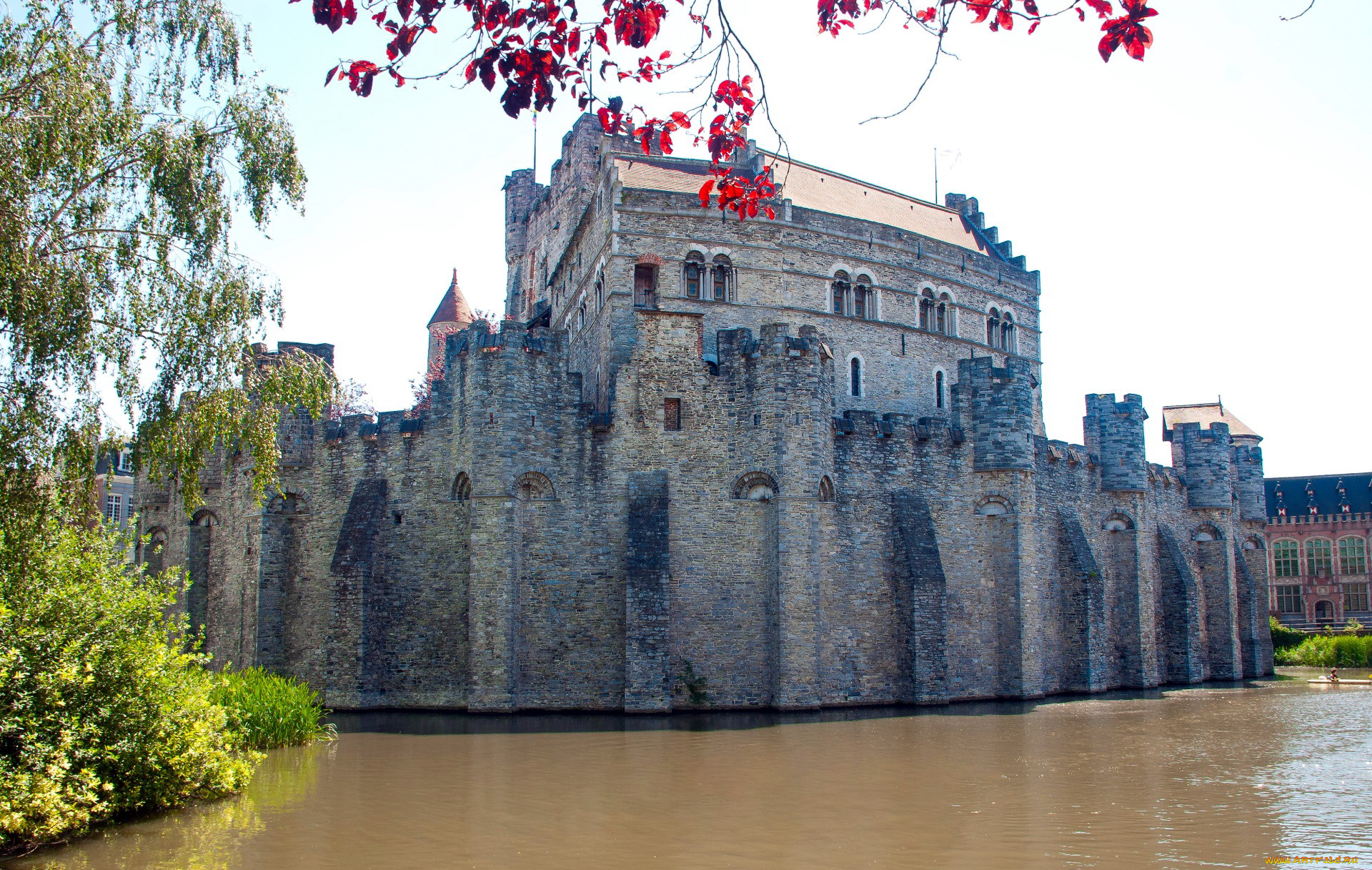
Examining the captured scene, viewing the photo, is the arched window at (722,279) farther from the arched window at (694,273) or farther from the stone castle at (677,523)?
the arched window at (694,273)

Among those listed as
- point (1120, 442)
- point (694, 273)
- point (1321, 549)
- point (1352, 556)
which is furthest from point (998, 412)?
point (1352, 556)

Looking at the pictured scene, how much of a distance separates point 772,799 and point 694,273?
62.0 ft

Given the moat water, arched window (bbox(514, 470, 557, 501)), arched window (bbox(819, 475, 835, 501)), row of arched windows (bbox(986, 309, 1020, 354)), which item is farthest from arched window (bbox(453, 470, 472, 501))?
row of arched windows (bbox(986, 309, 1020, 354))

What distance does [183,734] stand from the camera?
1275cm

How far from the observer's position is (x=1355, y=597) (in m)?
55.6

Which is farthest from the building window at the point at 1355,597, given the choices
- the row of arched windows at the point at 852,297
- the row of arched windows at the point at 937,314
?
the row of arched windows at the point at 852,297

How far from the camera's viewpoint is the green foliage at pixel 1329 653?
39656 millimetres

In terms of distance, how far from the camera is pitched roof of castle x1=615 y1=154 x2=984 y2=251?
30.5 meters

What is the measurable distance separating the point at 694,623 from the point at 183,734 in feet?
39.3

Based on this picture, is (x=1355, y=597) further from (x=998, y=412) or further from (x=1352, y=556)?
(x=998, y=412)

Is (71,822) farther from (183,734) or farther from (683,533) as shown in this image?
(683,533)

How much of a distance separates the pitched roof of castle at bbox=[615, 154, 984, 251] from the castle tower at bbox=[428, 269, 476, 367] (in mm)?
19876

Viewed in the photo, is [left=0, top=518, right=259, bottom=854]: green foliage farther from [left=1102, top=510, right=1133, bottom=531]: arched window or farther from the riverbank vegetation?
the riverbank vegetation

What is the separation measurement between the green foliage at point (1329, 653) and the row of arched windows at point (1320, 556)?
50.3 ft
